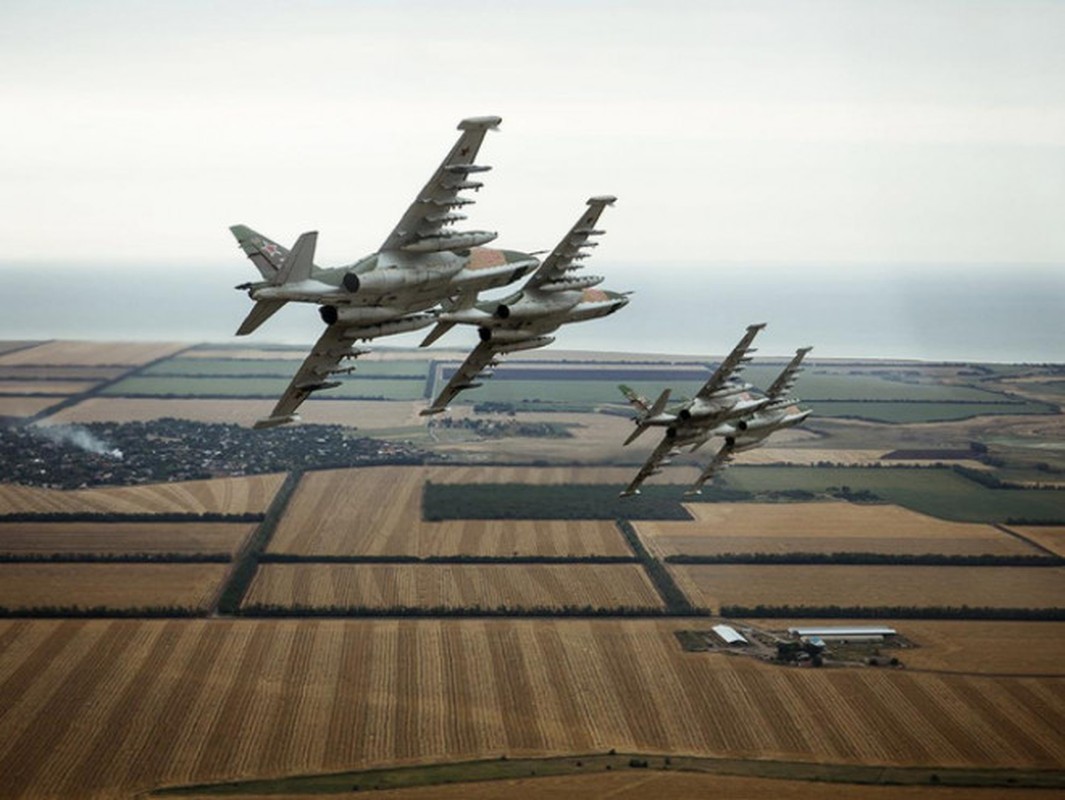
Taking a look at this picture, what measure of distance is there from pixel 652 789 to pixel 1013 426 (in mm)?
86641

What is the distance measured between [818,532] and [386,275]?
65798 millimetres

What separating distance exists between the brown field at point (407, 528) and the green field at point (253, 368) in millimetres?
55911

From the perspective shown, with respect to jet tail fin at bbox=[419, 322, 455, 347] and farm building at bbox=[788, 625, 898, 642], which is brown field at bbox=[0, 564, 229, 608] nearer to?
jet tail fin at bbox=[419, 322, 455, 347]

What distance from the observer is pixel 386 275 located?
40.4 meters

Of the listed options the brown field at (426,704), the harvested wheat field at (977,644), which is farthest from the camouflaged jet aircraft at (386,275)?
the harvested wheat field at (977,644)

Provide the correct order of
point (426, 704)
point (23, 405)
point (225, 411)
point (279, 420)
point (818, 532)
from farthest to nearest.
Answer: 1. point (225, 411)
2. point (23, 405)
3. point (818, 532)
4. point (426, 704)
5. point (279, 420)

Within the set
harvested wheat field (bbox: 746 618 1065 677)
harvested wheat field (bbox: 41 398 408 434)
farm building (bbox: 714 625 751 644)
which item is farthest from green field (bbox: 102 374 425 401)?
harvested wheat field (bbox: 746 618 1065 677)

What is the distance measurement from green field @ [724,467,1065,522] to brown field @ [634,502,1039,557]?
331 cm

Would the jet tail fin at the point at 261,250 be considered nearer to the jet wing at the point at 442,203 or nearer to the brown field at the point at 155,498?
the jet wing at the point at 442,203

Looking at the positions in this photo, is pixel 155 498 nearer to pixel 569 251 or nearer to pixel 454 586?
pixel 454 586

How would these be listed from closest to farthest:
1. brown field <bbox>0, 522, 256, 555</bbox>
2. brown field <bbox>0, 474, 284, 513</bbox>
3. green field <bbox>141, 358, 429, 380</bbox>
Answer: brown field <bbox>0, 522, 256, 555</bbox>, brown field <bbox>0, 474, 284, 513</bbox>, green field <bbox>141, 358, 429, 380</bbox>

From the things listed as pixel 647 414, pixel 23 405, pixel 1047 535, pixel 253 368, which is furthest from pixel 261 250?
pixel 253 368

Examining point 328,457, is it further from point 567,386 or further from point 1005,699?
point 1005,699

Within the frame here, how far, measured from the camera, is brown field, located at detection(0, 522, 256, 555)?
9131 centimetres
